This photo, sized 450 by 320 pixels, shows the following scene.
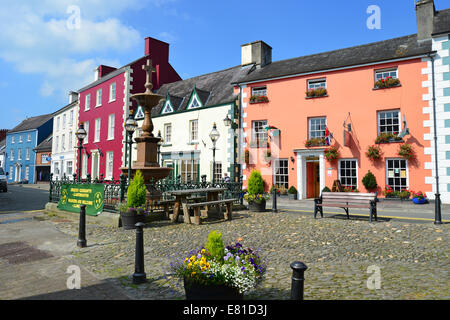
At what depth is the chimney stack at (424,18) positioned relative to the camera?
1582 cm

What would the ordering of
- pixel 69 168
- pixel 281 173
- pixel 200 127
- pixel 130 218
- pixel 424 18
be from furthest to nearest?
pixel 69 168, pixel 200 127, pixel 281 173, pixel 424 18, pixel 130 218

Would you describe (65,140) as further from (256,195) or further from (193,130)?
(256,195)

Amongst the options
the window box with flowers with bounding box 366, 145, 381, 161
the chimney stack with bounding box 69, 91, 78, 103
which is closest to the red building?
the chimney stack with bounding box 69, 91, 78, 103

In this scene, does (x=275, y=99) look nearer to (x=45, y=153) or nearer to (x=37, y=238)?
(x=37, y=238)

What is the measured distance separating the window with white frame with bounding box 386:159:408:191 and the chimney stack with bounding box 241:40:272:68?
11.2 m

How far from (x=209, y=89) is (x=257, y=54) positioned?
4698 millimetres

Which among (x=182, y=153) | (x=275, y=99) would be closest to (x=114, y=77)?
(x=182, y=153)

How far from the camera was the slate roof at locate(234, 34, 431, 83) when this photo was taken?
15.8 m

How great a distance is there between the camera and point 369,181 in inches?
619

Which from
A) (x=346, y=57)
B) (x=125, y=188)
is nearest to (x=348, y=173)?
(x=346, y=57)

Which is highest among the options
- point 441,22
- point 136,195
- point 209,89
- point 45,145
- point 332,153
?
point 441,22

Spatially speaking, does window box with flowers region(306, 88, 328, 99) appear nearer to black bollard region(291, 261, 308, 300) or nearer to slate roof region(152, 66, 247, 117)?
slate roof region(152, 66, 247, 117)
